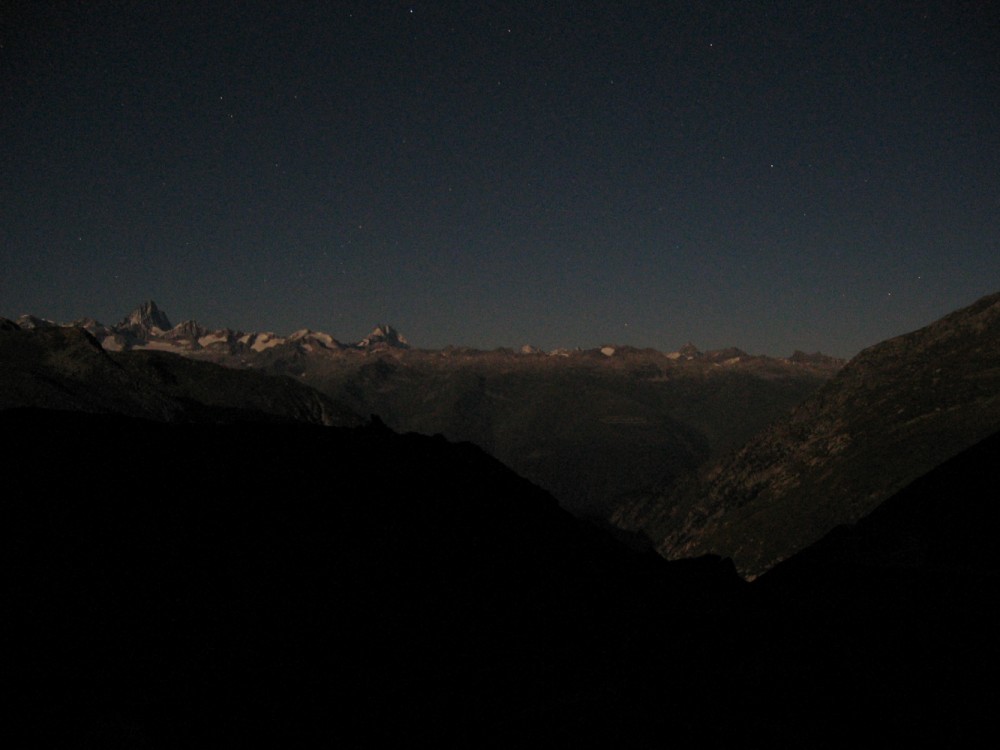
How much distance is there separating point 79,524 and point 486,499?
98.6 ft

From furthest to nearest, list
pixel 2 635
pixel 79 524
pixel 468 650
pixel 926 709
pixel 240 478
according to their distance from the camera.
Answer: pixel 240 478 → pixel 79 524 → pixel 468 650 → pixel 926 709 → pixel 2 635

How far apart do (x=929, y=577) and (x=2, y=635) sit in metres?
57.9

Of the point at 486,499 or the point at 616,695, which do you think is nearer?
the point at 616,695

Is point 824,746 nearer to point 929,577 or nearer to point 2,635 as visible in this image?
point 929,577

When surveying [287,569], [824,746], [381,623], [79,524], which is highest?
[79,524]

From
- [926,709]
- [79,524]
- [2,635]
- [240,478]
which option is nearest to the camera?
[2,635]

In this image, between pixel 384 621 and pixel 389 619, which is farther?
pixel 389 619

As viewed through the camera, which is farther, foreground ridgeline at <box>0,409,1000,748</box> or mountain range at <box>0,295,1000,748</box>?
mountain range at <box>0,295,1000,748</box>

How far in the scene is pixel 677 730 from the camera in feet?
85.4

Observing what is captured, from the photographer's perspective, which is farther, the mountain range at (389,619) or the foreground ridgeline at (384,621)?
the mountain range at (389,619)

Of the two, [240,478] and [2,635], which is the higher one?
[240,478]

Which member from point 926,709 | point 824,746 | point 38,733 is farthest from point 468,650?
point 926,709

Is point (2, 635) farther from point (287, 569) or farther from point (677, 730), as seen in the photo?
point (677, 730)

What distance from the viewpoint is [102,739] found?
19.8 meters
